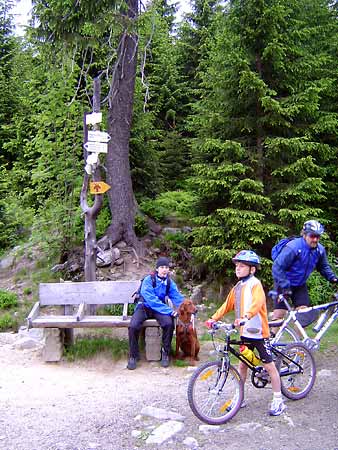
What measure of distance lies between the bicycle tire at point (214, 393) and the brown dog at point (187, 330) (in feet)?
6.42

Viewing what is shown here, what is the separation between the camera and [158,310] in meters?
6.54

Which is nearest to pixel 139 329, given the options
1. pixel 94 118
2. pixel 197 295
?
pixel 197 295

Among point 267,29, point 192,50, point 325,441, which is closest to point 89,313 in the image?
point 325,441

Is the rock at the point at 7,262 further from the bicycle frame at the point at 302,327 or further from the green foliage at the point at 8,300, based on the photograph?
the bicycle frame at the point at 302,327

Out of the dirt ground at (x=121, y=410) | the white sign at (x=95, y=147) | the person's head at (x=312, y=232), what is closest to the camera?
the dirt ground at (x=121, y=410)

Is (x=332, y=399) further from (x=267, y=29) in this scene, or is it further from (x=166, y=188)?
(x=166, y=188)

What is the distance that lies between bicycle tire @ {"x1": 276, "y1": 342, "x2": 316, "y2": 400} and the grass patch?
8.38ft

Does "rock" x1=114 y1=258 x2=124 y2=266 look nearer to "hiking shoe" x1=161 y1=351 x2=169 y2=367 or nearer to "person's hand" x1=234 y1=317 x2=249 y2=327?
"hiking shoe" x1=161 y1=351 x2=169 y2=367

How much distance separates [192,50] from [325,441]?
1732 cm

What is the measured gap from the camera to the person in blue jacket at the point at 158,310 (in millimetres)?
6406

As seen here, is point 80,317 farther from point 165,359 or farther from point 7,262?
point 7,262

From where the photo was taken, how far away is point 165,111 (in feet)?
57.8

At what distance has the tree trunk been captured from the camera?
33.2 ft

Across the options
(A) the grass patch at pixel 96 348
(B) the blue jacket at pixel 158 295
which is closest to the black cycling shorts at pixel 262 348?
(B) the blue jacket at pixel 158 295
